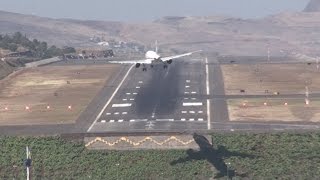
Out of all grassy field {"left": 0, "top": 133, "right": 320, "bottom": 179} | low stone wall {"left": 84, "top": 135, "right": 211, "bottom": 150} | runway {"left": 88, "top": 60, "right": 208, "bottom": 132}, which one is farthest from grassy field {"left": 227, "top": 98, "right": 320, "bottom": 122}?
low stone wall {"left": 84, "top": 135, "right": 211, "bottom": 150}

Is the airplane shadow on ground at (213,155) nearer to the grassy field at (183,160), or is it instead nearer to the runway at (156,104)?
the grassy field at (183,160)

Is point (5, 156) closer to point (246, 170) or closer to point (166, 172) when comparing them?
point (166, 172)

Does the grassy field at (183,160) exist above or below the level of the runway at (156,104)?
below

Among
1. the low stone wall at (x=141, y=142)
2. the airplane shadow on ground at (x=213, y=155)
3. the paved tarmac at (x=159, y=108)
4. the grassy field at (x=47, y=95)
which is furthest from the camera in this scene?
the grassy field at (x=47, y=95)

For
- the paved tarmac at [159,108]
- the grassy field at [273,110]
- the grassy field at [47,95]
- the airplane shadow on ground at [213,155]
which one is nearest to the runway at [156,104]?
the paved tarmac at [159,108]

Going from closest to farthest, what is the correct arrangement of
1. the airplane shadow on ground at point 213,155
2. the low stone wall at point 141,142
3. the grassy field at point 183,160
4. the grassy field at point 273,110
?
the airplane shadow on ground at point 213,155 → the grassy field at point 183,160 → the low stone wall at point 141,142 → the grassy field at point 273,110

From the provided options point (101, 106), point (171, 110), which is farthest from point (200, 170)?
point (101, 106)

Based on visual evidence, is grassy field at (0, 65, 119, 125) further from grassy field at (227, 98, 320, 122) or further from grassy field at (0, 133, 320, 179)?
grassy field at (227, 98, 320, 122)
